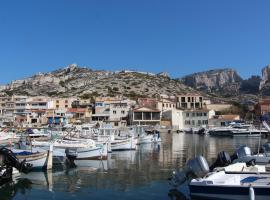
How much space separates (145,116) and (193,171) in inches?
3650

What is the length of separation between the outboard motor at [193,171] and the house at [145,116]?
89921mm

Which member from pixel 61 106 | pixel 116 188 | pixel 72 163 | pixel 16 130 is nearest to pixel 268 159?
pixel 116 188

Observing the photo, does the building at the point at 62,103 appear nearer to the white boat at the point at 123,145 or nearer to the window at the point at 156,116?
the window at the point at 156,116


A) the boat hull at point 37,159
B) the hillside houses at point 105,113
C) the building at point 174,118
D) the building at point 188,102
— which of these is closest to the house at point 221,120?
the hillside houses at point 105,113

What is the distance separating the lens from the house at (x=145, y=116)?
11212 cm

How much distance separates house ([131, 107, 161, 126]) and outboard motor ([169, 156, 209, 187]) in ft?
295

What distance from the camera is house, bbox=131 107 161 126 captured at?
11212 cm

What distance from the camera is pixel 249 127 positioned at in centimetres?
8844

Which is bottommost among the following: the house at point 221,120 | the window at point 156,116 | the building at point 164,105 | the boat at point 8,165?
the boat at point 8,165

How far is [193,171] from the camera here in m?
20.5

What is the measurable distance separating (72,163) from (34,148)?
4163 mm

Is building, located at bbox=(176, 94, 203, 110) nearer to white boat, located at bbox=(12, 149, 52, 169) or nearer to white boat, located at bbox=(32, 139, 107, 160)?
white boat, located at bbox=(32, 139, 107, 160)

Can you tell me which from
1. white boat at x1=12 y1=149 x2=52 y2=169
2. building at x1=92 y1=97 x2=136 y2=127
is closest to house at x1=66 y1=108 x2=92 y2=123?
building at x1=92 y1=97 x2=136 y2=127

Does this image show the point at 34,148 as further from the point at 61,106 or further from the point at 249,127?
the point at 61,106
